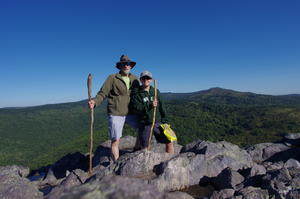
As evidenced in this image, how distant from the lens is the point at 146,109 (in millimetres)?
10656

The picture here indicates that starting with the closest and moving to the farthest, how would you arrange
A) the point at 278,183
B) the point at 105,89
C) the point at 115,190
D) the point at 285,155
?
the point at 115,190 → the point at 278,183 → the point at 105,89 → the point at 285,155

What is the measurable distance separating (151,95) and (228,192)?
495cm

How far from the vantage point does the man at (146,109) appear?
1052 centimetres

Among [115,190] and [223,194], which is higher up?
[115,190]

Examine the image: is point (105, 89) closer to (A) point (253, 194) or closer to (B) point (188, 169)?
(B) point (188, 169)

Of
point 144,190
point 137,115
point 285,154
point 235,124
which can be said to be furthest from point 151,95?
point 235,124

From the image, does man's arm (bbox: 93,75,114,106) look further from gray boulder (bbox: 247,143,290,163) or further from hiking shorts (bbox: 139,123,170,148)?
gray boulder (bbox: 247,143,290,163)

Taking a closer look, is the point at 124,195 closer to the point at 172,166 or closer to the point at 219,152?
the point at 172,166

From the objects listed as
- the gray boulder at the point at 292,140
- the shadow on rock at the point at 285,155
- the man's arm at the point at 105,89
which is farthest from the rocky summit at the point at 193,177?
the gray boulder at the point at 292,140

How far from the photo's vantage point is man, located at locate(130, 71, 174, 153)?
10516 mm

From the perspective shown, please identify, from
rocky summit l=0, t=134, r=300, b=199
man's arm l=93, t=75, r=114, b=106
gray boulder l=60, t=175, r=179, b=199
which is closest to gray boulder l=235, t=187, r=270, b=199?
rocky summit l=0, t=134, r=300, b=199

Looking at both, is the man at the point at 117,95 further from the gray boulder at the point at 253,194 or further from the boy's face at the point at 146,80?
the gray boulder at the point at 253,194

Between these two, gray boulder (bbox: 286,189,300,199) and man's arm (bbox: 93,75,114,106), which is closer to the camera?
gray boulder (bbox: 286,189,300,199)

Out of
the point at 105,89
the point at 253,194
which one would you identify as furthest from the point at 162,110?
the point at 253,194
